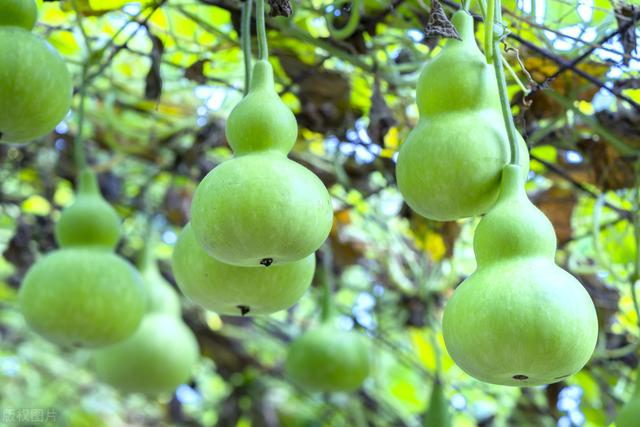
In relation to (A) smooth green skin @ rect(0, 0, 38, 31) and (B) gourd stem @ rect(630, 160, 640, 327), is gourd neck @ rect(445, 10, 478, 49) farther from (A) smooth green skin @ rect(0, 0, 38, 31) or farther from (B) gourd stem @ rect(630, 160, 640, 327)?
(B) gourd stem @ rect(630, 160, 640, 327)

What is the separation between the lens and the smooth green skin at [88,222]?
1.82 meters

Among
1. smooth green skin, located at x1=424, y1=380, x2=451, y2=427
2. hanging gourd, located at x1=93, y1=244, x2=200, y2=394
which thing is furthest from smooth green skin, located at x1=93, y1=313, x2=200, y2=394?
smooth green skin, located at x1=424, y1=380, x2=451, y2=427

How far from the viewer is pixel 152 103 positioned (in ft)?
8.55

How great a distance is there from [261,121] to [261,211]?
0.17 m

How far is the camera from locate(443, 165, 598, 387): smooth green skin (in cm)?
101

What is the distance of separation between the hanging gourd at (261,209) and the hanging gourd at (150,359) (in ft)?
3.61

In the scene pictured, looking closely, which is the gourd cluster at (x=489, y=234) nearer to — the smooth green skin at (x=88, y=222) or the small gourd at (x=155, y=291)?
the smooth green skin at (x=88, y=222)

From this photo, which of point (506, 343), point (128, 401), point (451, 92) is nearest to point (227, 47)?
point (451, 92)

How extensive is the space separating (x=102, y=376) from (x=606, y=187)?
127cm

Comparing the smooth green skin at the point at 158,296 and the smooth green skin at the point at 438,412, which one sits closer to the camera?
the smooth green skin at the point at 438,412

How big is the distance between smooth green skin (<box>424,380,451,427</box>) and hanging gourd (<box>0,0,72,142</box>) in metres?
0.96

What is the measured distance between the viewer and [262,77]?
123 centimetres

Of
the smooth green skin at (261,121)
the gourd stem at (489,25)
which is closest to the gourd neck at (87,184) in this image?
the smooth green skin at (261,121)

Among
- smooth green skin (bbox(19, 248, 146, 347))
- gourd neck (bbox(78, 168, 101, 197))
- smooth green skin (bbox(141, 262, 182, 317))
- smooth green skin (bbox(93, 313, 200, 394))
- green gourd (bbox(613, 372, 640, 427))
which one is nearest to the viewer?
green gourd (bbox(613, 372, 640, 427))
